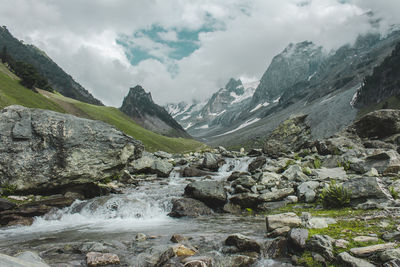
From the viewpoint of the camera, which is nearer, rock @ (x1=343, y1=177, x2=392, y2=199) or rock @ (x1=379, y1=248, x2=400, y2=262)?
rock @ (x1=379, y1=248, x2=400, y2=262)

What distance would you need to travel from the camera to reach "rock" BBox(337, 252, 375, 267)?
18.6 ft

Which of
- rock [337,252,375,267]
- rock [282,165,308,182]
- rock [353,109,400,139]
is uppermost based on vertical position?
rock [353,109,400,139]

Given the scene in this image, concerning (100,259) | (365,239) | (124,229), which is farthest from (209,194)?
(365,239)

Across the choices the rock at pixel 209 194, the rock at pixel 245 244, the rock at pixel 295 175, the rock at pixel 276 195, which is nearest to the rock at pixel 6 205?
the rock at pixel 209 194

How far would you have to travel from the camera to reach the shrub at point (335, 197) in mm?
13078

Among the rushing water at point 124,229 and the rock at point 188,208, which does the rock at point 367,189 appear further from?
the rock at point 188,208

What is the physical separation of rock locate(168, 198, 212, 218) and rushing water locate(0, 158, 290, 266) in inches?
25.6

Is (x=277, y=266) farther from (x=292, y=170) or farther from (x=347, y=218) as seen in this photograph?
(x=292, y=170)

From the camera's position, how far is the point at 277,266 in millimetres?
7145

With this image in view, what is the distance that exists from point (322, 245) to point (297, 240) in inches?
35.0

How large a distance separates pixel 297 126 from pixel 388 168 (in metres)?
26.9

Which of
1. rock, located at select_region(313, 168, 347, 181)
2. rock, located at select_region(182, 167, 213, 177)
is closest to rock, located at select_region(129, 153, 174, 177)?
rock, located at select_region(182, 167, 213, 177)

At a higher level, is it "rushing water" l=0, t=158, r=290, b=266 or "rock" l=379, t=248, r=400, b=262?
"rock" l=379, t=248, r=400, b=262

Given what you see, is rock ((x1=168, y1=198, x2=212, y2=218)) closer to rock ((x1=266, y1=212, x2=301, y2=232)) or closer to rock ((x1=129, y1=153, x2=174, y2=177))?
rock ((x1=266, y1=212, x2=301, y2=232))
